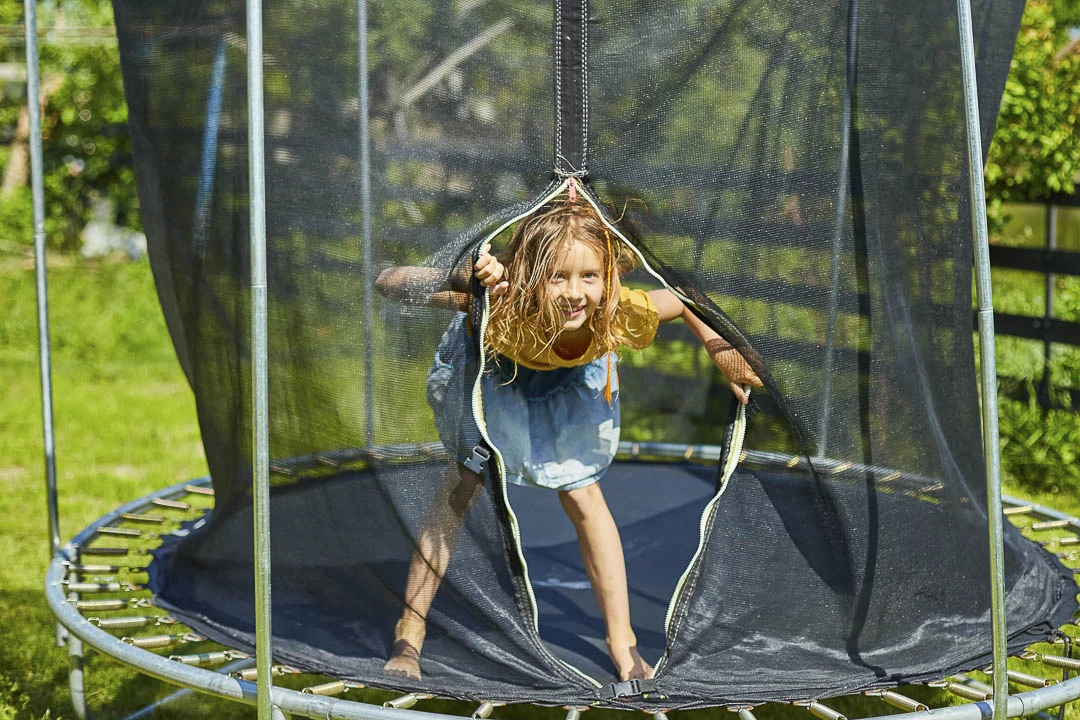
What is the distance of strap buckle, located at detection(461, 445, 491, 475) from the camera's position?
1885mm

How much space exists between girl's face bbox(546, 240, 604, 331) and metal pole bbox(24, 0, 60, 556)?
44.7 inches

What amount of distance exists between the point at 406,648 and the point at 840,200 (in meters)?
1.02

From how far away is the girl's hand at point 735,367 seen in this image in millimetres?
1957

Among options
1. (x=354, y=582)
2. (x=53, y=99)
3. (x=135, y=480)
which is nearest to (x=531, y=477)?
(x=354, y=582)

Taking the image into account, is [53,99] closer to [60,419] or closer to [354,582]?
[60,419]

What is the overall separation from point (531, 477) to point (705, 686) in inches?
20.5

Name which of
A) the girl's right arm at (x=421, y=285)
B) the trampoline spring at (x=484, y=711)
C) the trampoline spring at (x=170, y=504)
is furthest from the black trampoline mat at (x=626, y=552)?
the trampoline spring at (x=170, y=504)

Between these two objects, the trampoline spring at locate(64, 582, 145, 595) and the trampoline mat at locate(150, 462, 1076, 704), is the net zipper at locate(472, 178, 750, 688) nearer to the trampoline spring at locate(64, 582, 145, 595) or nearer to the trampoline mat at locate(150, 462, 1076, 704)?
the trampoline mat at locate(150, 462, 1076, 704)

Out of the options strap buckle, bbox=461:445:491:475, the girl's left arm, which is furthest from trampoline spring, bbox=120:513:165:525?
the girl's left arm

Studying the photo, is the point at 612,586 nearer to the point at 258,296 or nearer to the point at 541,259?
the point at 541,259

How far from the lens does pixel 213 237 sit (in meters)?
2.07

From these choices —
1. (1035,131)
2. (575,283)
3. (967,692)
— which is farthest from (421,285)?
(1035,131)

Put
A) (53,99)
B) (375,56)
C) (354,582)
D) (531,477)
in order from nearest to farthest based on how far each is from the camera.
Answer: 1. (375,56)
2. (354,582)
3. (531,477)
4. (53,99)

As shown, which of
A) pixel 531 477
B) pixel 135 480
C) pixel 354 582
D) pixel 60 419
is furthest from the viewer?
pixel 60 419
